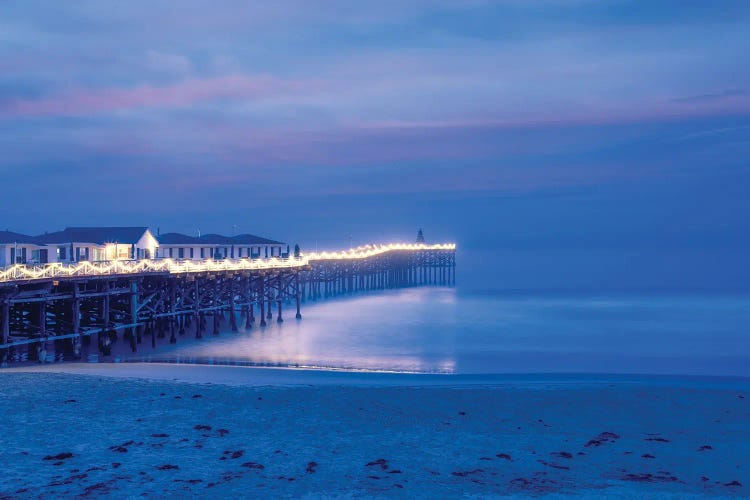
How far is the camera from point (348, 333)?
4716cm

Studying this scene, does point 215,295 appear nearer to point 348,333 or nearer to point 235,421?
point 348,333

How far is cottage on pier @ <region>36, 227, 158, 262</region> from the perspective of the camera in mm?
44094

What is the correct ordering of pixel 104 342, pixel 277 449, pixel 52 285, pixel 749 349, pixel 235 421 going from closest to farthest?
pixel 277 449 → pixel 235 421 → pixel 52 285 → pixel 104 342 → pixel 749 349

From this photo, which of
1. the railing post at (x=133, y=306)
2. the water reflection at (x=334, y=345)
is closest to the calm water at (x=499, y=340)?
the water reflection at (x=334, y=345)

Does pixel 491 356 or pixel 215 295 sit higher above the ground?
pixel 215 295

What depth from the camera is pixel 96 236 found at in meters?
46.4

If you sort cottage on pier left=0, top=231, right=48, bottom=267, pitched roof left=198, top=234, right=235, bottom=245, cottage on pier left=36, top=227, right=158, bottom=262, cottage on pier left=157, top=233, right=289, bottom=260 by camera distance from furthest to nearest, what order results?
pitched roof left=198, top=234, right=235, bottom=245
cottage on pier left=157, top=233, right=289, bottom=260
cottage on pier left=36, top=227, right=158, bottom=262
cottage on pier left=0, top=231, right=48, bottom=267

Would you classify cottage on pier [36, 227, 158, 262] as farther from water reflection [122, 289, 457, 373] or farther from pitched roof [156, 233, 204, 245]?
water reflection [122, 289, 457, 373]

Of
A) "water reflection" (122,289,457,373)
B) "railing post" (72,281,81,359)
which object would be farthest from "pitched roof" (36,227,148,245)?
"railing post" (72,281,81,359)

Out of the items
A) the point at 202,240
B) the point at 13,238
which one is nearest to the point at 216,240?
the point at 202,240

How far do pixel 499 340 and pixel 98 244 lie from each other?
2710 cm

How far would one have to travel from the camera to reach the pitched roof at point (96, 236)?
4501cm

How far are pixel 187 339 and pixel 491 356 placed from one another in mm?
17876

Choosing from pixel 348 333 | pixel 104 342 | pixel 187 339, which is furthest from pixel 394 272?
pixel 104 342
